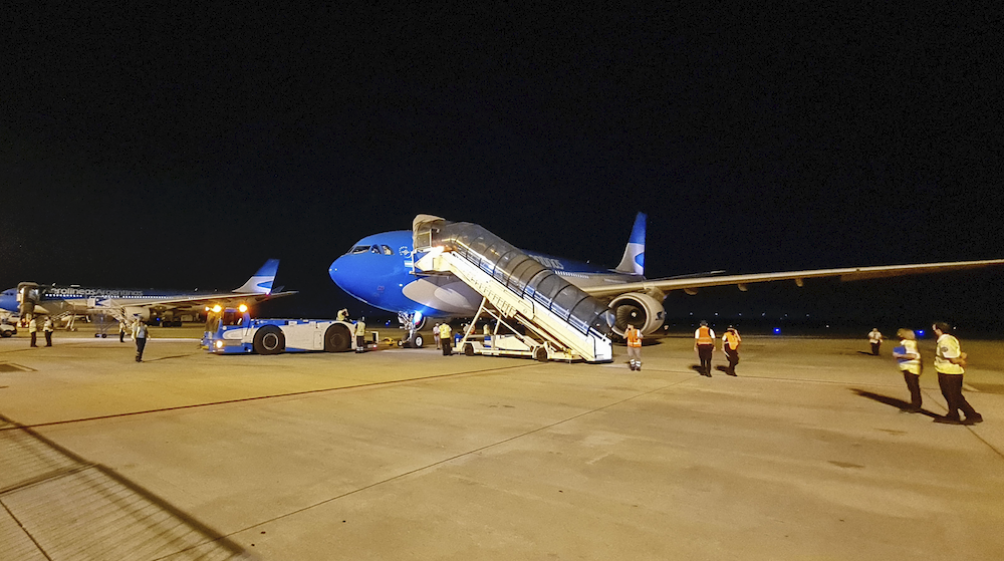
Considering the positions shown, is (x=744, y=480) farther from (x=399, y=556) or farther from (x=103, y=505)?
(x=103, y=505)

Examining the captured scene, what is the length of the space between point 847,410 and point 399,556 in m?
7.18

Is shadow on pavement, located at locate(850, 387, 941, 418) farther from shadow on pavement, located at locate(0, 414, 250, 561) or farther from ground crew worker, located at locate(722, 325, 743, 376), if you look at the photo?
shadow on pavement, located at locate(0, 414, 250, 561)

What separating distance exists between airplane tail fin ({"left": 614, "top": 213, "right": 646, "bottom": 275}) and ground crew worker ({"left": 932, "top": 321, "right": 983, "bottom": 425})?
2438 centimetres

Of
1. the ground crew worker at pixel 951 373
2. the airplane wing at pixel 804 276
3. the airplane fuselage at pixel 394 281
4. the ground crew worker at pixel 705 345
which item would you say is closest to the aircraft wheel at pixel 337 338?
the airplane fuselage at pixel 394 281

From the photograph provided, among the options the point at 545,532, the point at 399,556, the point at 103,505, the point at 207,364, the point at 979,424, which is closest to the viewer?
the point at 399,556

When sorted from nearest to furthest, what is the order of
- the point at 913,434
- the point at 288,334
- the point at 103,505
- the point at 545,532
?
the point at 545,532
the point at 103,505
the point at 913,434
the point at 288,334

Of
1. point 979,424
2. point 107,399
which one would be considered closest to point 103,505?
point 107,399

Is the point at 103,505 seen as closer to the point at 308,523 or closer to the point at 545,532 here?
the point at 308,523

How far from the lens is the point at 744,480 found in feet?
13.8

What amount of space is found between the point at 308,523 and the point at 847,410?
752 cm

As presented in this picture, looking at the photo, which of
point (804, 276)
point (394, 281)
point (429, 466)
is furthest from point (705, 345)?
point (394, 281)

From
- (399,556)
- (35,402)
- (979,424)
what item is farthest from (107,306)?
(979,424)

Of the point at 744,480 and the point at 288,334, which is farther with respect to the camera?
the point at 288,334

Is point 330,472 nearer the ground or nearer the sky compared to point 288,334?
nearer the ground
